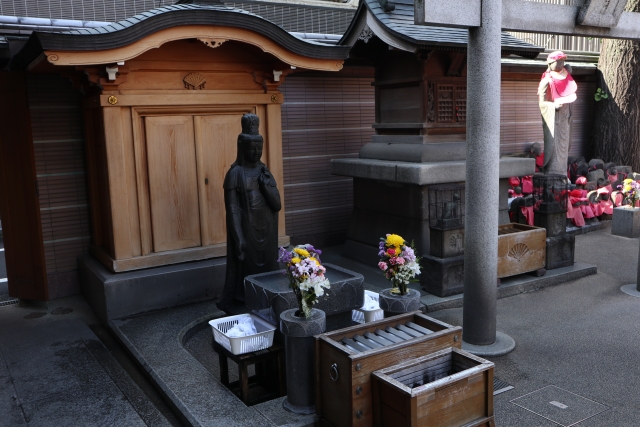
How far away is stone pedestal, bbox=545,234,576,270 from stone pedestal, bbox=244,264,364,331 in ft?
12.5

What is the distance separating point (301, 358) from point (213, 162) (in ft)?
12.8

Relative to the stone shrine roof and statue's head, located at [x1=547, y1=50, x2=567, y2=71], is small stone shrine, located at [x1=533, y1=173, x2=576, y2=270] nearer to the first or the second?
the stone shrine roof

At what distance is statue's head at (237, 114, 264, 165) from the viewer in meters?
6.35

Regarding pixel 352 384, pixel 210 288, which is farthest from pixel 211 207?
pixel 352 384

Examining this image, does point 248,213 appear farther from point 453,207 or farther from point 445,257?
point 453,207

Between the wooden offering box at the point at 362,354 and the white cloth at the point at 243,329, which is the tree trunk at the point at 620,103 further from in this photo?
the white cloth at the point at 243,329

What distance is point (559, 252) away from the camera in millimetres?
8406

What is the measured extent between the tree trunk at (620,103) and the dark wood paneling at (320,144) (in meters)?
6.94

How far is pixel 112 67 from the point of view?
6.57 m

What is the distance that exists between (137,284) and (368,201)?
3.86 m

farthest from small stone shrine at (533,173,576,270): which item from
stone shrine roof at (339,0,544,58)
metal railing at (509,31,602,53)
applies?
metal railing at (509,31,602,53)

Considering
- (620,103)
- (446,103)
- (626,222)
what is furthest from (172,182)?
(620,103)

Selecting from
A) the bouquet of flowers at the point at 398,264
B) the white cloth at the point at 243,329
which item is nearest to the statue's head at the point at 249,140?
the white cloth at the point at 243,329

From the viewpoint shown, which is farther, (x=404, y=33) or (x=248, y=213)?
(x=404, y=33)
